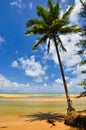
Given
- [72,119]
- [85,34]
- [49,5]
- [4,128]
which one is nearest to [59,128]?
[72,119]

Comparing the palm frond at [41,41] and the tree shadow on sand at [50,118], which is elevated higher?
the palm frond at [41,41]

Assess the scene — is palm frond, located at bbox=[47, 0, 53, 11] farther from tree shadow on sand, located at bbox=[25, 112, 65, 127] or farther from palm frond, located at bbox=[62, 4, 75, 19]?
tree shadow on sand, located at bbox=[25, 112, 65, 127]

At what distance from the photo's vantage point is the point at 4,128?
15.1 metres

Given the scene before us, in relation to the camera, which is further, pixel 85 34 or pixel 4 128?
pixel 85 34

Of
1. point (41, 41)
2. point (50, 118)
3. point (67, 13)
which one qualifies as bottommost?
point (50, 118)

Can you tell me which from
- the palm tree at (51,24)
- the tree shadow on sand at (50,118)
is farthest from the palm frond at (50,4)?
the tree shadow on sand at (50,118)

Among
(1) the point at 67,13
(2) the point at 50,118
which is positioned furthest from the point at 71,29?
(2) the point at 50,118

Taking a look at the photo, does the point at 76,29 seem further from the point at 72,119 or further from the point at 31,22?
the point at 72,119

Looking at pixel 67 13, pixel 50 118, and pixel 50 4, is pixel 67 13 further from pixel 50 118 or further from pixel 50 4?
pixel 50 118

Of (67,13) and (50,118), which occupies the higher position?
(67,13)

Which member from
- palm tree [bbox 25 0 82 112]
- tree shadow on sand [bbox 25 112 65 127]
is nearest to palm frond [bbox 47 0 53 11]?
palm tree [bbox 25 0 82 112]

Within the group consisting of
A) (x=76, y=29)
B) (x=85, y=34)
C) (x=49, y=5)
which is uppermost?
(x=49, y=5)

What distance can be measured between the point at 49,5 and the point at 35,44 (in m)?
3.82

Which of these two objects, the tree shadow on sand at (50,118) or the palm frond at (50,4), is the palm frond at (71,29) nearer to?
the palm frond at (50,4)
